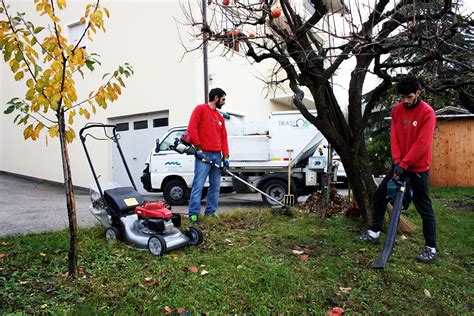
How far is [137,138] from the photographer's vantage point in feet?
43.6

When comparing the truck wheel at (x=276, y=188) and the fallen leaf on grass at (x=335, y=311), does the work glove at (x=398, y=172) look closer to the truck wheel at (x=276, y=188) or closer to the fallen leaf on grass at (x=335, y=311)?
the fallen leaf on grass at (x=335, y=311)

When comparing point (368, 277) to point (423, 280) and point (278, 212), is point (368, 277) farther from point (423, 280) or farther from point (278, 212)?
point (278, 212)

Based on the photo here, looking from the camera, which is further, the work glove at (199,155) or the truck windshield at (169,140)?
the truck windshield at (169,140)

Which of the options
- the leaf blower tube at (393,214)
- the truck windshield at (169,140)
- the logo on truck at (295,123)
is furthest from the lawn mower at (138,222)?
the truck windshield at (169,140)

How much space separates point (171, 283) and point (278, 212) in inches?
117

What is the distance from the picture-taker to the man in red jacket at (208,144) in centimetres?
536

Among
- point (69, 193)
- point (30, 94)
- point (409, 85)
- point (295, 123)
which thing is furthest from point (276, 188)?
point (30, 94)

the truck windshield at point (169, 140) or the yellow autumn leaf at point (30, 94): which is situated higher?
the yellow autumn leaf at point (30, 94)

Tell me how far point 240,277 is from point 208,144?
2.56 meters

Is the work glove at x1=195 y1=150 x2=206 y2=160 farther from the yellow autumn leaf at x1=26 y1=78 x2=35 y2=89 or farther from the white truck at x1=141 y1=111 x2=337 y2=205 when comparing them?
the white truck at x1=141 y1=111 x2=337 y2=205

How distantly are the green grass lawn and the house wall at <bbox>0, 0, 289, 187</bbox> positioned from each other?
766cm

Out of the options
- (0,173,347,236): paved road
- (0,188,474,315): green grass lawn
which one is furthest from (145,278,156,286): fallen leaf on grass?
(0,173,347,236): paved road

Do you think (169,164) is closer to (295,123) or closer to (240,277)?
(295,123)

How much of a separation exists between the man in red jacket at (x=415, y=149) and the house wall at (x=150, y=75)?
7591 millimetres
